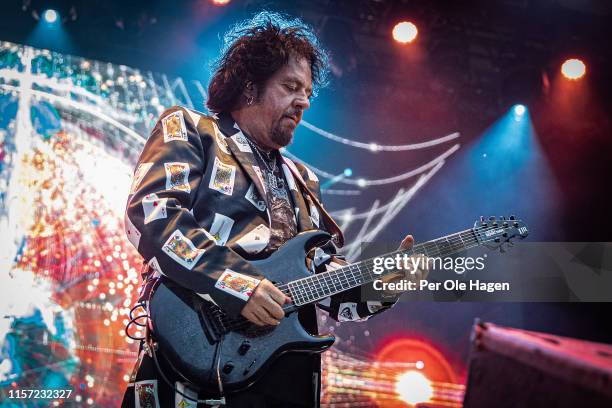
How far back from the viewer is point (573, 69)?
741 centimetres

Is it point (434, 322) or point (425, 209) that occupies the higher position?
point (425, 209)

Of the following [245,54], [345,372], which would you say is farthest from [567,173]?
[245,54]

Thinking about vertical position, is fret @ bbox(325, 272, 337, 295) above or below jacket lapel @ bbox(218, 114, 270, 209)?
below

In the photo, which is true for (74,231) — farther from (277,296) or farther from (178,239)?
(277,296)

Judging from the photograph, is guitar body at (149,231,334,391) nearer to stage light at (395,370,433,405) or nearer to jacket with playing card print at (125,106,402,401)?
jacket with playing card print at (125,106,402,401)

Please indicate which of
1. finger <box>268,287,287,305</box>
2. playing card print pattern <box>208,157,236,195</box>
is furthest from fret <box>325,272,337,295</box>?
playing card print pattern <box>208,157,236,195</box>

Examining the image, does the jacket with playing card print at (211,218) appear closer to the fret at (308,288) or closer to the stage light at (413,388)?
the fret at (308,288)

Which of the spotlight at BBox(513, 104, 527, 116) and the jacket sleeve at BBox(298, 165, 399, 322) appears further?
the spotlight at BBox(513, 104, 527, 116)

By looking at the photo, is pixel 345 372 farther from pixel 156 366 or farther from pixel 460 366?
pixel 156 366

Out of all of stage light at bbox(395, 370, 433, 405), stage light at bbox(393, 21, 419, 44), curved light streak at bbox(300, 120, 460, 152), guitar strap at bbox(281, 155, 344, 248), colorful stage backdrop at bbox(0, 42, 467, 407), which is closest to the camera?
guitar strap at bbox(281, 155, 344, 248)

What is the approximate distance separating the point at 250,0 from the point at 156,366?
17.6 feet

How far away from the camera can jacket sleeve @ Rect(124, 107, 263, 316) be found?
75.3 inches

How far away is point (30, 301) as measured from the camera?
480cm

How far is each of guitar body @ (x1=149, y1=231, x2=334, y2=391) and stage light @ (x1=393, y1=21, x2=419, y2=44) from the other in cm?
565
